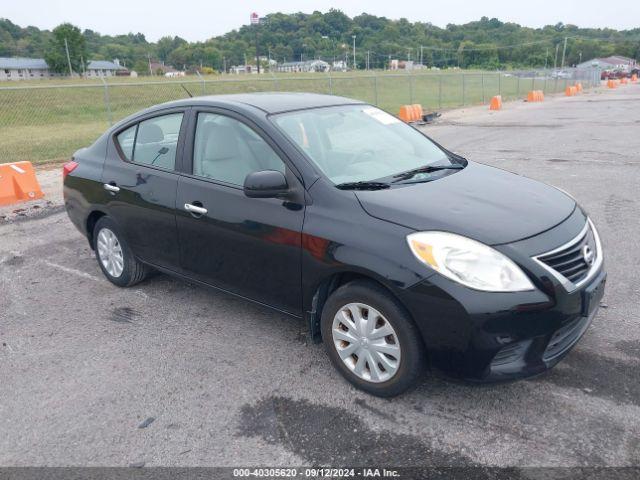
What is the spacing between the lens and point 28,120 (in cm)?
2244

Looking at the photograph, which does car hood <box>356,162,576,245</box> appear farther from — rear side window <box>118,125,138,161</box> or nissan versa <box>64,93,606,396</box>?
rear side window <box>118,125,138,161</box>

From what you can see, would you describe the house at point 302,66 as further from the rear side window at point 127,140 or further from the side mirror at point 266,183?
the side mirror at point 266,183

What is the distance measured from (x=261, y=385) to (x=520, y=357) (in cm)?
150

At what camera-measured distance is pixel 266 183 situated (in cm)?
324

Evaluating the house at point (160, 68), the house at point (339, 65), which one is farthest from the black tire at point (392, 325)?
the house at point (339, 65)

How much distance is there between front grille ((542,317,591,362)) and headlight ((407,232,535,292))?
356 millimetres

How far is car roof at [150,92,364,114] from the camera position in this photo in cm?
386

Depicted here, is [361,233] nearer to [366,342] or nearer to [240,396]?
[366,342]

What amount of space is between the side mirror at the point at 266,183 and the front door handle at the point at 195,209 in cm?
62

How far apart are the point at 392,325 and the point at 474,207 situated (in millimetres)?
827

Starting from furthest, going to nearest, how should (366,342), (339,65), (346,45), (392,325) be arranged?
(346,45) < (339,65) < (366,342) < (392,325)

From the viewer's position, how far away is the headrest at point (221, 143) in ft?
12.4

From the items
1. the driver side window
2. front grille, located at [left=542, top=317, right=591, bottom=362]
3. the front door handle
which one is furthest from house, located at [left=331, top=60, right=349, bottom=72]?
front grille, located at [left=542, top=317, right=591, bottom=362]

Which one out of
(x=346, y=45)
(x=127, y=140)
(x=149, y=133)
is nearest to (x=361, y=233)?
(x=149, y=133)
